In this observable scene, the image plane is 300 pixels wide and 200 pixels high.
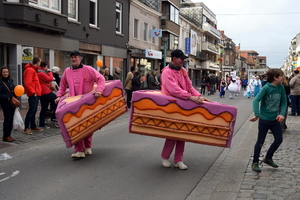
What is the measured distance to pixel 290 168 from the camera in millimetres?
5555

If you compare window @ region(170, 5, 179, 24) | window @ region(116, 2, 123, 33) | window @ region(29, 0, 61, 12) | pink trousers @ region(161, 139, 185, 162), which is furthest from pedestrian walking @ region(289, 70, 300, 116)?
window @ region(170, 5, 179, 24)

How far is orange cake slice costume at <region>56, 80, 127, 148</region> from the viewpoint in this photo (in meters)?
5.42

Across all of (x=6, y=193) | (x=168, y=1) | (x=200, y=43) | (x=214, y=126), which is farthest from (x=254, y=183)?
(x=200, y=43)

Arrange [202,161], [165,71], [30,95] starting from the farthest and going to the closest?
[30,95] < [202,161] < [165,71]

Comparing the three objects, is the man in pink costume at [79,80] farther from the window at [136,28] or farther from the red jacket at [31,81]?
the window at [136,28]

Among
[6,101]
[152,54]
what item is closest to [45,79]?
[6,101]

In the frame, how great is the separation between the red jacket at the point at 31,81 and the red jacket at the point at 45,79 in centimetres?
32

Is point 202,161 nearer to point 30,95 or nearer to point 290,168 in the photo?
point 290,168

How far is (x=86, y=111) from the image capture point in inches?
224

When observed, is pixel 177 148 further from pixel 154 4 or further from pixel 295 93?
pixel 154 4

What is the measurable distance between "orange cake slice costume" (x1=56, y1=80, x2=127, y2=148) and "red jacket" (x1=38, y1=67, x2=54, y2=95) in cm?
307

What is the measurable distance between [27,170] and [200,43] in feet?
171

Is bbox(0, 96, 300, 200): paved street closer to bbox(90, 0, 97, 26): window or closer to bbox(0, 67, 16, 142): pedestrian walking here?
bbox(0, 67, 16, 142): pedestrian walking

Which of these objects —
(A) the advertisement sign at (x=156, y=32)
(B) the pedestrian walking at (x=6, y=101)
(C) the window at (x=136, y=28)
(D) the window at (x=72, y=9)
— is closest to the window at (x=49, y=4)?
(D) the window at (x=72, y=9)
